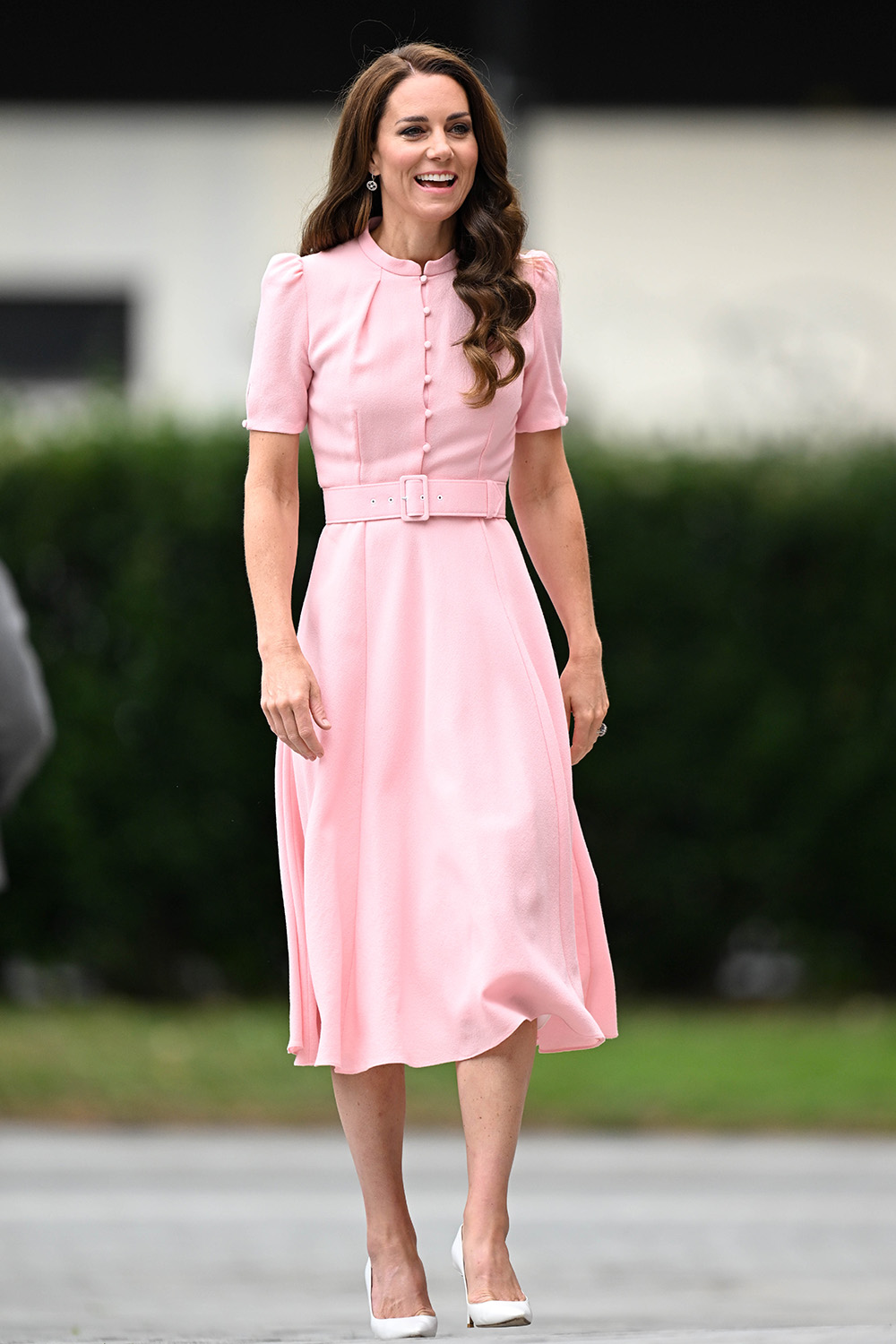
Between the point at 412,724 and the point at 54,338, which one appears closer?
the point at 412,724

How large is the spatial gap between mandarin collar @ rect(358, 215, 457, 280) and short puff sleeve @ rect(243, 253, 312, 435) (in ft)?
0.39

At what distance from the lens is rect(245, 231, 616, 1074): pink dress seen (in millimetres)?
3355

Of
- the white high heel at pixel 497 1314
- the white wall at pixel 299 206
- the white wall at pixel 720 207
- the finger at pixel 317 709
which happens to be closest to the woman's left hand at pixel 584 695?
the finger at pixel 317 709

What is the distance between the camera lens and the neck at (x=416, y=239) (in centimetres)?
347

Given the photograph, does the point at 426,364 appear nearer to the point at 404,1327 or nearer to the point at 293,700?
the point at 293,700

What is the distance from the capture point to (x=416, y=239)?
3.47m

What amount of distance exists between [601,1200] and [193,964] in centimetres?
420

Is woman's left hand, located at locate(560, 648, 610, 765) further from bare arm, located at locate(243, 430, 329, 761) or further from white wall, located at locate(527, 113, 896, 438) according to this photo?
white wall, located at locate(527, 113, 896, 438)

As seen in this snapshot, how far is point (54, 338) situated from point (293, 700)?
1645cm

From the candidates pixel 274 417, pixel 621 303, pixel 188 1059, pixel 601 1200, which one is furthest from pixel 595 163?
pixel 274 417

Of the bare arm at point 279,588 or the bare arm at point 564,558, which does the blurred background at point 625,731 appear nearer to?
the bare arm at point 564,558

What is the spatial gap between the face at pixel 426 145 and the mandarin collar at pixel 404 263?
83 mm

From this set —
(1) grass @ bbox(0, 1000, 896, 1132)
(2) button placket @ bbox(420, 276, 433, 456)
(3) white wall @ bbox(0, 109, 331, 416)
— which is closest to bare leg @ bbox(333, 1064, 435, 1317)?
(2) button placket @ bbox(420, 276, 433, 456)

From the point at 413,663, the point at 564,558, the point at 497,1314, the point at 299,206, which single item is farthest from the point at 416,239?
the point at 299,206
